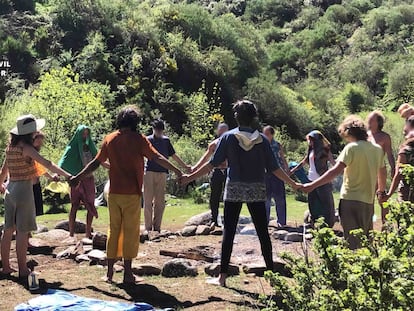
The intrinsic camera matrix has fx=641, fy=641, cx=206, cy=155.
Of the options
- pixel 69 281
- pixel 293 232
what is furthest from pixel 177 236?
pixel 69 281

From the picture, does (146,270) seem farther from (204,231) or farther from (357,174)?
(204,231)

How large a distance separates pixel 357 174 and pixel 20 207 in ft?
11.4

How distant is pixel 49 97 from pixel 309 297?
790 inches

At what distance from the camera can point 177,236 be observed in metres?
10.2

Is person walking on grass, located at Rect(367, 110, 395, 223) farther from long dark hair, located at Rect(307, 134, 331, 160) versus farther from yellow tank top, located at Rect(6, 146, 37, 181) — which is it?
yellow tank top, located at Rect(6, 146, 37, 181)

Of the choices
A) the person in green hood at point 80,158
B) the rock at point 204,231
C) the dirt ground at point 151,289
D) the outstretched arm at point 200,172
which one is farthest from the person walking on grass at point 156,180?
the outstretched arm at point 200,172

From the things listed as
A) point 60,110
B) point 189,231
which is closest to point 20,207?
point 189,231

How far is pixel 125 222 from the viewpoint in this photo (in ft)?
21.6

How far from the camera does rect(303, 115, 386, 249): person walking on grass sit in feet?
20.5

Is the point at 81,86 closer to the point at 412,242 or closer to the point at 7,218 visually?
the point at 7,218

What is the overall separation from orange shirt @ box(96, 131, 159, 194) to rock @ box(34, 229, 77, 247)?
9.20ft

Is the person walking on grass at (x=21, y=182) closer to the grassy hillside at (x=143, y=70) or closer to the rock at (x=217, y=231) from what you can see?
the rock at (x=217, y=231)

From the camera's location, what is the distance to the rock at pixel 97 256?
7.68m

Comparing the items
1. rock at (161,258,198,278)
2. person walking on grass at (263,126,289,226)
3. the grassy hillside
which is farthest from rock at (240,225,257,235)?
the grassy hillside
